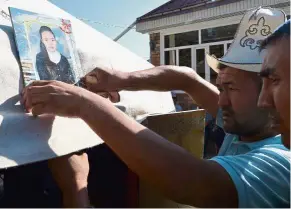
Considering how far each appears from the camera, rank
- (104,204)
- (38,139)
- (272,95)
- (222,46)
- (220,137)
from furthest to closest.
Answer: (222,46) → (220,137) → (104,204) → (38,139) → (272,95)

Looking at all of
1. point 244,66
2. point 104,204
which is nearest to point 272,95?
point 244,66

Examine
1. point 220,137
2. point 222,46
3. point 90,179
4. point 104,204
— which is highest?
point 222,46

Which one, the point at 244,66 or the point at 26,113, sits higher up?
the point at 244,66

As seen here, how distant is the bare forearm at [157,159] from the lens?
0.84 metres

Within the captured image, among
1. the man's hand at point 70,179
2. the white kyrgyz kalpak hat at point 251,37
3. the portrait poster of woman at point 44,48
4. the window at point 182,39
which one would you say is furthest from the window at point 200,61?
the man's hand at point 70,179

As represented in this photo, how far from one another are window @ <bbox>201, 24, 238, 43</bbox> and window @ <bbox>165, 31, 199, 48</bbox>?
0.59 ft

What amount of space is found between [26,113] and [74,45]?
45 cm

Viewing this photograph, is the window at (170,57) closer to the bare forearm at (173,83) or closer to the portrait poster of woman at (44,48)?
the bare forearm at (173,83)

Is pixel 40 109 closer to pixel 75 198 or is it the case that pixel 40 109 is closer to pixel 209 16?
pixel 75 198

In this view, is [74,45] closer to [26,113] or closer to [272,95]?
[26,113]

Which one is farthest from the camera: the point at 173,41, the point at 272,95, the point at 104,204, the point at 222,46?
the point at 173,41

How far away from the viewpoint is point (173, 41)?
6832 millimetres

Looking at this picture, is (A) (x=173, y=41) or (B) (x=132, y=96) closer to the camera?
(B) (x=132, y=96)

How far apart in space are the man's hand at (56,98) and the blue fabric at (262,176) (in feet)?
1.43
